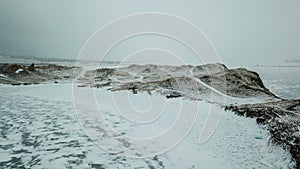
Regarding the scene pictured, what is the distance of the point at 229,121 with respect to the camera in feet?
41.5

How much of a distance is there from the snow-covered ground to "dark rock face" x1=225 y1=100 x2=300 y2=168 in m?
0.43

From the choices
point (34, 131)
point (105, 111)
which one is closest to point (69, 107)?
point (105, 111)

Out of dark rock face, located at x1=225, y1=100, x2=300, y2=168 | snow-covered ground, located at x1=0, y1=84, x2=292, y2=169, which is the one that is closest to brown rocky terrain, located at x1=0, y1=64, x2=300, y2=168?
dark rock face, located at x1=225, y1=100, x2=300, y2=168

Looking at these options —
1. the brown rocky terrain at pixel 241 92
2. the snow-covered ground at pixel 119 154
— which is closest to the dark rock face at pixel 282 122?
the brown rocky terrain at pixel 241 92

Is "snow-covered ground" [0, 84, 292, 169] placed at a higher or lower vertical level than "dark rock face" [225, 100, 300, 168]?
→ lower

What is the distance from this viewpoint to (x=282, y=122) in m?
11.6

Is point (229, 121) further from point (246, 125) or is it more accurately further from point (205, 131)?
point (205, 131)

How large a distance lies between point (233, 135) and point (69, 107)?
12.1 meters

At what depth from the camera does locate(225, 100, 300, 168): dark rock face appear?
9055 millimetres

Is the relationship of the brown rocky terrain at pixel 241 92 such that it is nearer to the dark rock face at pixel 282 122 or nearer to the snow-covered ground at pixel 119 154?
the dark rock face at pixel 282 122

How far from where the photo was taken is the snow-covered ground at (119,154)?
24.1 ft

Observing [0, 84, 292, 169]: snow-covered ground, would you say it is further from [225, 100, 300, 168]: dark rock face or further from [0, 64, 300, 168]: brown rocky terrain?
[0, 64, 300, 168]: brown rocky terrain

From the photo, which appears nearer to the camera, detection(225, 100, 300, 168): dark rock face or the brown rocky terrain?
detection(225, 100, 300, 168): dark rock face

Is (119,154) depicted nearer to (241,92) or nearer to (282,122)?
(282,122)
